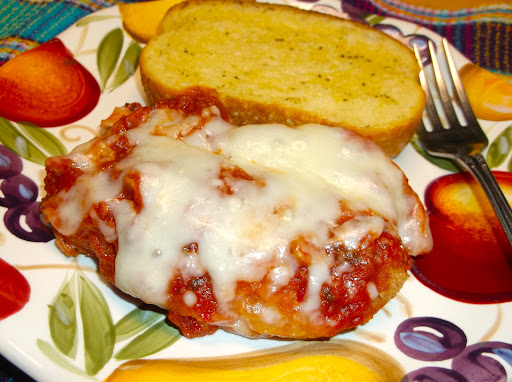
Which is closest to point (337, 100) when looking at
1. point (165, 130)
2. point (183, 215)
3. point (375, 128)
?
point (375, 128)

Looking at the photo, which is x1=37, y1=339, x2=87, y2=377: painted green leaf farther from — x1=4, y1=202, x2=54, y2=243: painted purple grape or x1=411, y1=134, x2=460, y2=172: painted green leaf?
x1=411, y1=134, x2=460, y2=172: painted green leaf

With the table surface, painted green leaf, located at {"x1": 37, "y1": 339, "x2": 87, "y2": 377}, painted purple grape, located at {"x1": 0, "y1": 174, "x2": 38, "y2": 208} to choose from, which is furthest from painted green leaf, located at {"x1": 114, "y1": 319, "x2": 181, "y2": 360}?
the table surface

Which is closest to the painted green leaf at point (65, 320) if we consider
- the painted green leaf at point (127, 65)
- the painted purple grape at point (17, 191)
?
the painted purple grape at point (17, 191)

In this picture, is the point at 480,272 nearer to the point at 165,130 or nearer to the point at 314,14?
the point at 165,130

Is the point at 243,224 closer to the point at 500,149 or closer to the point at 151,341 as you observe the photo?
the point at 151,341

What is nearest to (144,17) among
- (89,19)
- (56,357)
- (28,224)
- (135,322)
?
(89,19)
